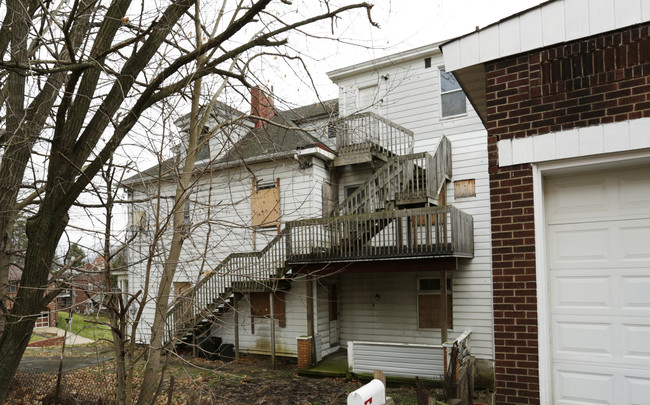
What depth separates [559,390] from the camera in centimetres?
461

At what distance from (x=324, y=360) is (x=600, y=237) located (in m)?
10.8

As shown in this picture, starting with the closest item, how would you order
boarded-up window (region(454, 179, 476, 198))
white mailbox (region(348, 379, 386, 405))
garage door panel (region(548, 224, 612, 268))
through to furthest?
1. white mailbox (region(348, 379, 386, 405))
2. garage door panel (region(548, 224, 612, 268))
3. boarded-up window (region(454, 179, 476, 198))

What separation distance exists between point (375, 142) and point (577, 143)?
9.48 metres

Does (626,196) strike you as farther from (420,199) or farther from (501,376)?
(420,199)

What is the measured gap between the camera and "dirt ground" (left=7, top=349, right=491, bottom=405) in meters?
8.17

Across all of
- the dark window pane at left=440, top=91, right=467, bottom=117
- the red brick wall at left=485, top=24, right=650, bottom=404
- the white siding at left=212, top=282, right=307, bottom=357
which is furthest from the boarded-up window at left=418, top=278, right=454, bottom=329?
the red brick wall at left=485, top=24, right=650, bottom=404

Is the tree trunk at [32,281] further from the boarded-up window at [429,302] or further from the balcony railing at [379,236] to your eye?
the boarded-up window at [429,302]

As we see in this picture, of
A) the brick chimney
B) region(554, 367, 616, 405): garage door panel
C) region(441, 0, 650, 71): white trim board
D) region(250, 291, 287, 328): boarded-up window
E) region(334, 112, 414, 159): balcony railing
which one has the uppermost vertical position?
region(334, 112, 414, 159): balcony railing

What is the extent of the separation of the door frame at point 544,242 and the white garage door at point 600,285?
134 mm

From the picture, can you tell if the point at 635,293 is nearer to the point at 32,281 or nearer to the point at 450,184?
the point at 32,281

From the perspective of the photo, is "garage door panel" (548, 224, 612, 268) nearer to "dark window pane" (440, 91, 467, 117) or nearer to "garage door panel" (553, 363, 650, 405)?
"garage door panel" (553, 363, 650, 405)

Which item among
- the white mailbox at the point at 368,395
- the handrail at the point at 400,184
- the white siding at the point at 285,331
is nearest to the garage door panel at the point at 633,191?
the white mailbox at the point at 368,395

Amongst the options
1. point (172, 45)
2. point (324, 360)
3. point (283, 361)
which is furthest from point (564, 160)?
point (283, 361)

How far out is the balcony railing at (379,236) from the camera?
11117 millimetres
